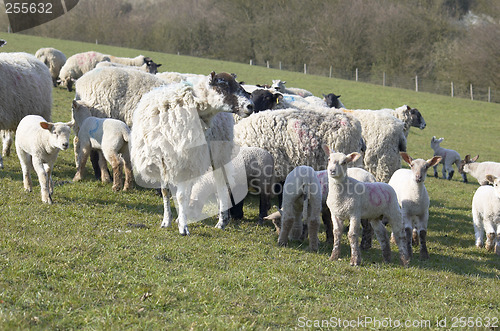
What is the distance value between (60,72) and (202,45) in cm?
3940

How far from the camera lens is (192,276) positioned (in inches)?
211

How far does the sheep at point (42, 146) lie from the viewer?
784 cm

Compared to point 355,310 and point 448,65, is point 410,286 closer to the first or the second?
point 355,310

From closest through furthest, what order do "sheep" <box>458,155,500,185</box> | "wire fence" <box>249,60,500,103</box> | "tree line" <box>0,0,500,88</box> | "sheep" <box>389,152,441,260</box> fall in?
"sheep" <box>389,152,441,260</box>, "sheep" <box>458,155,500,185</box>, "wire fence" <box>249,60,500,103</box>, "tree line" <box>0,0,500,88</box>

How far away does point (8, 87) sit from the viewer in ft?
32.4

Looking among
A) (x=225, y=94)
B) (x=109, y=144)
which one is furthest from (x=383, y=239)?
(x=109, y=144)

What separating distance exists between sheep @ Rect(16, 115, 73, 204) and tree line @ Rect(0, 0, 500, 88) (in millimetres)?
46562

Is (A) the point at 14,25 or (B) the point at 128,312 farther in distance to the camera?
(A) the point at 14,25

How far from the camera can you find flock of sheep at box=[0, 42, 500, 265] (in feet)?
23.0

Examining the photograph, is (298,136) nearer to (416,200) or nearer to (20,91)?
(416,200)

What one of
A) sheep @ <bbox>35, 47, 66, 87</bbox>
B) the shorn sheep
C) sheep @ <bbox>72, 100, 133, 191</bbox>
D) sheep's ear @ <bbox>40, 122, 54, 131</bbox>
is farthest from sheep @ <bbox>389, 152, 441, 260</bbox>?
sheep @ <bbox>35, 47, 66, 87</bbox>

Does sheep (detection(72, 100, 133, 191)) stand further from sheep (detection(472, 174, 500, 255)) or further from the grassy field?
sheep (detection(472, 174, 500, 255))

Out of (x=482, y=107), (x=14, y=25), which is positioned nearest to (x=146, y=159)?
(x=482, y=107)

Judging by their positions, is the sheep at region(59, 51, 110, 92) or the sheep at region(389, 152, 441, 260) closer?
the sheep at region(389, 152, 441, 260)
